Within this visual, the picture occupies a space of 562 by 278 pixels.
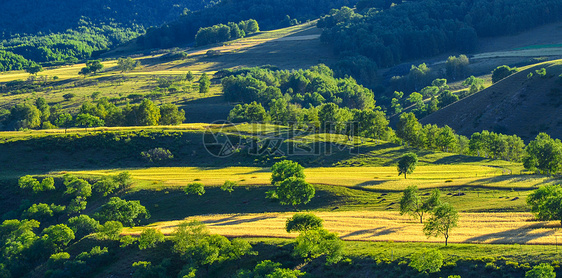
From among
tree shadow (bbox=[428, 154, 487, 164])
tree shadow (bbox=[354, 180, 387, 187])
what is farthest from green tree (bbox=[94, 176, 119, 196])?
tree shadow (bbox=[428, 154, 487, 164])

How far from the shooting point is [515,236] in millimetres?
66562

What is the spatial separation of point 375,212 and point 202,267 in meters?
31.5

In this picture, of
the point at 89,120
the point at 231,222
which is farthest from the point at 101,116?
the point at 231,222

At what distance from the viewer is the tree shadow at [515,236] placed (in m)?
65.1

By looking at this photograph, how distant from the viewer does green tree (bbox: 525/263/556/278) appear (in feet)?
170

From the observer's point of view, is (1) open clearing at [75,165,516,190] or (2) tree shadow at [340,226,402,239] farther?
(1) open clearing at [75,165,516,190]

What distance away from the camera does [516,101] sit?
550ft

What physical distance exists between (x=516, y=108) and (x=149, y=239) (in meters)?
138

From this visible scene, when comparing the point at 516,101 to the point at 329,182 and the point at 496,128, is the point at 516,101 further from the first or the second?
the point at 329,182

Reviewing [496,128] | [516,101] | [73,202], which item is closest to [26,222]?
[73,202]

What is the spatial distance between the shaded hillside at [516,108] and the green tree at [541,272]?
10973 centimetres

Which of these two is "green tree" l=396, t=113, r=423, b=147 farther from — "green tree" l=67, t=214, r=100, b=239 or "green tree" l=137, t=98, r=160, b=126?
"green tree" l=67, t=214, r=100, b=239

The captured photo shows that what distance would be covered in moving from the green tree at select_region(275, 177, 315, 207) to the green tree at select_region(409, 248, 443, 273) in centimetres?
3189

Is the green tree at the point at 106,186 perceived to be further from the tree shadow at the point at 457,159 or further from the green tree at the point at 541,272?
the green tree at the point at 541,272
